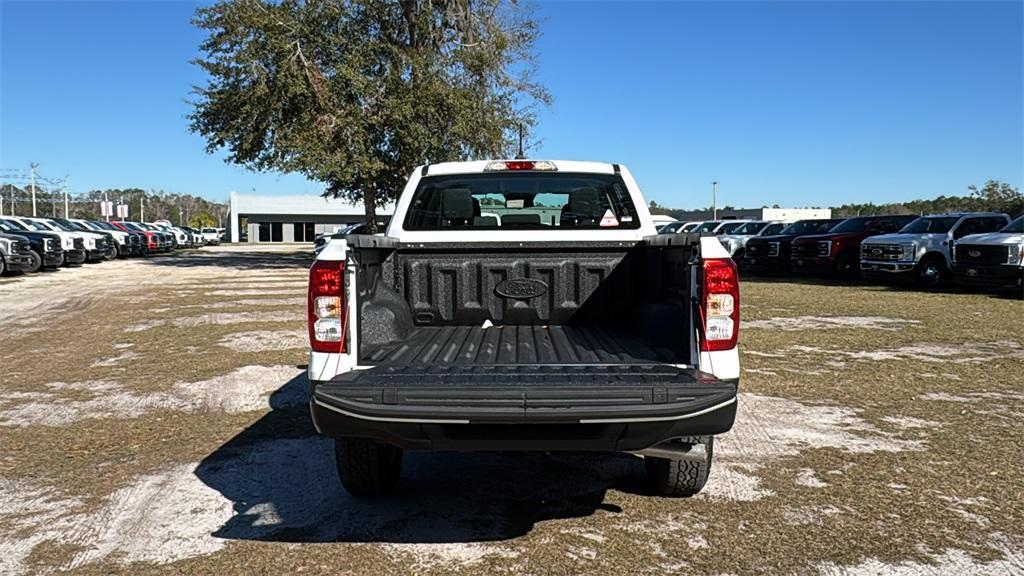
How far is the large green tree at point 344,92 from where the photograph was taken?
24438 millimetres

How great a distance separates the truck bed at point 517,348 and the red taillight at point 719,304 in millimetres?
241

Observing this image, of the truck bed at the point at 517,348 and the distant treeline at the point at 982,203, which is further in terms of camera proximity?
the distant treeline at the point at 982,203

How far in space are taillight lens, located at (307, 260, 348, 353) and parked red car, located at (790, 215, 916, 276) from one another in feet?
63.6

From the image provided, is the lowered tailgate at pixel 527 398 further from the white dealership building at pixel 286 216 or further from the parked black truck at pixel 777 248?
the white dealership building at pixel 286 216

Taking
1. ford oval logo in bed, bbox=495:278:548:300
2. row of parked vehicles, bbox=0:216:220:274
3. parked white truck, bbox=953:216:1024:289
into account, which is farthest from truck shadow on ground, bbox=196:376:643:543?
row of parked vehicles, bbox=0:216:220:274

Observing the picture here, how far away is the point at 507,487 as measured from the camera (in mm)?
4570

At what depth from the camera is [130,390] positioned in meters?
7.16

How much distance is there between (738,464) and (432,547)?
2162 millimetres

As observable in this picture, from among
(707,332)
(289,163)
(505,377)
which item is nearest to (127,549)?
(505,377)

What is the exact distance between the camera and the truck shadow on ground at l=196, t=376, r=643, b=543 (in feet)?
12.9

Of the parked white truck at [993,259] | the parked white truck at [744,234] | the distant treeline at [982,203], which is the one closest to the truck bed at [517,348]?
the parked white truck at [993,259]

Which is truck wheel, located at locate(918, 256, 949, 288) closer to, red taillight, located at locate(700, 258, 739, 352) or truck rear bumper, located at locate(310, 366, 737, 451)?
red taillight, located at locate(700, 258, 739, 352)

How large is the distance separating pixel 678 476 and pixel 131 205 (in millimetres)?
144141

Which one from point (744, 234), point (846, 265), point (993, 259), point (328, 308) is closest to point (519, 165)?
point (328, 308)
